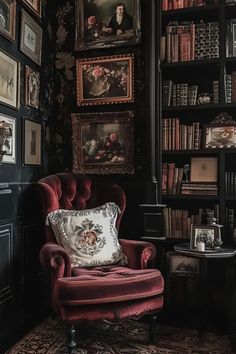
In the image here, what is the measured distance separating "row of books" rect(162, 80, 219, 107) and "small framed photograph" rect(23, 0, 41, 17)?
3.73ft

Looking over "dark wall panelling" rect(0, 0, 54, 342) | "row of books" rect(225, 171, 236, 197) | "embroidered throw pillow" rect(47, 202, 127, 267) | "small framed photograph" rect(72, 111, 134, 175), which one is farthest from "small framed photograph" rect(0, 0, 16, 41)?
"row of books" rect(225, 171, 236, 197)

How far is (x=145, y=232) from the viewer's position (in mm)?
2695

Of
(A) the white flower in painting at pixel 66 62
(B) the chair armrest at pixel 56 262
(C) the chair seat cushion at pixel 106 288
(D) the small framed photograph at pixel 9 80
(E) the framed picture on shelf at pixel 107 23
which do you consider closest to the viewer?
(C) the chair seat cushion at pixel 106 288


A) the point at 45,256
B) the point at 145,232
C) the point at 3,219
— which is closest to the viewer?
the point at 45,256

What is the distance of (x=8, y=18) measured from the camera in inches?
92.0

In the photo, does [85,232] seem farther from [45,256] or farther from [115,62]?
[115,62]

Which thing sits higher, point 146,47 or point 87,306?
point 146,47

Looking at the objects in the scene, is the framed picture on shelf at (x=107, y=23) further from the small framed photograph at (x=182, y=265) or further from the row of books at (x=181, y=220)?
the small framed photograph at (x=182, y=265)

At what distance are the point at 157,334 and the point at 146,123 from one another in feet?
5.14

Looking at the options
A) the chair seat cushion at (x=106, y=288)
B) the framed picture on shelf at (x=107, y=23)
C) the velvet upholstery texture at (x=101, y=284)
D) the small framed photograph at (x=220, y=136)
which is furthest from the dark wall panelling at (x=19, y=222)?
the small framed photograph at (x=220, y=136)

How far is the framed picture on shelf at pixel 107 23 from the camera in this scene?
280 centimetres

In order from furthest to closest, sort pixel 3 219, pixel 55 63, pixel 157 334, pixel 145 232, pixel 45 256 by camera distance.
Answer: pixel 55 63, pixel 145 232, pixel 157 334, pixel 3 219, pixel 45 256

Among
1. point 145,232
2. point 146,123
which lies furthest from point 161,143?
point 145,232

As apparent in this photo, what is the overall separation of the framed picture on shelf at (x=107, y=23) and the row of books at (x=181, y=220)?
140 cm
